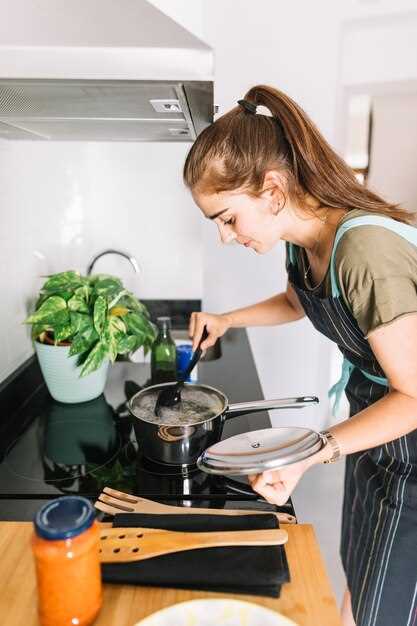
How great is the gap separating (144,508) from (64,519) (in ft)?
0.84

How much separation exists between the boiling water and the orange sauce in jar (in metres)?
0.31

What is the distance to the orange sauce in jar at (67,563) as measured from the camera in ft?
1.67

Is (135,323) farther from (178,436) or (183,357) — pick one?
(178,436)

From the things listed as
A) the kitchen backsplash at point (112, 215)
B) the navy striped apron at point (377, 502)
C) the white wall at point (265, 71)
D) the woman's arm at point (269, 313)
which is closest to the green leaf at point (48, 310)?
the kitchen backsplash at point (112, 215)

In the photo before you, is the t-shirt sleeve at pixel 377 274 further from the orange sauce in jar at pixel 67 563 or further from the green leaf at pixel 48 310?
the green leaf at pixel 48 310

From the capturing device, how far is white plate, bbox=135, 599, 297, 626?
55 centimetres

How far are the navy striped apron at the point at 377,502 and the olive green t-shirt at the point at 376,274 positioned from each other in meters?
0.08

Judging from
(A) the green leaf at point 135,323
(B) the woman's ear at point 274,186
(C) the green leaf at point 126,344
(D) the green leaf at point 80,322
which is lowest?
(C) the green leaf at point 126,344

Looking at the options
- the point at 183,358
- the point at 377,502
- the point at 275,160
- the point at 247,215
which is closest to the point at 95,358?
the point at 183,358

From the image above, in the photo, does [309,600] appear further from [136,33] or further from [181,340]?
[181,340]

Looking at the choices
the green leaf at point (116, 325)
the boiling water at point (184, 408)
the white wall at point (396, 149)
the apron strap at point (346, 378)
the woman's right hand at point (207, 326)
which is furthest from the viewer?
the white wall at point (396, 149)

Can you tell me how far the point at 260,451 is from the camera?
26.2 inches

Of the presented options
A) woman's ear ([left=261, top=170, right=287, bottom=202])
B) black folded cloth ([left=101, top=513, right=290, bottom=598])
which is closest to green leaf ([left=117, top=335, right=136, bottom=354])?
woman's ear ([left=261, top=170, right=287, bottom=202])

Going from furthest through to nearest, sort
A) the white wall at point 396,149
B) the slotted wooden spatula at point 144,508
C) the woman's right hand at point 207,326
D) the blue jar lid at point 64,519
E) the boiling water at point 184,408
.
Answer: the white wall at point 396,149, the woman's right hand at point 207,326, the boiling water at point 184,408, the slotted wooden spatula at point 144,508, the blue jar lid at point 64,519
